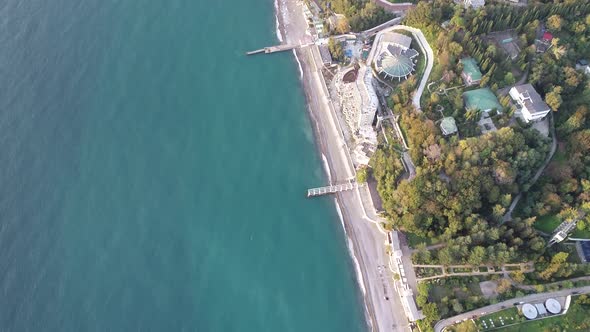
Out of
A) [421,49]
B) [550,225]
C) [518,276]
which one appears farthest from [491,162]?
[421,49]

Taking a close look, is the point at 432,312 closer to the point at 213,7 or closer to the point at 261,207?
Answer: the point at 261,207

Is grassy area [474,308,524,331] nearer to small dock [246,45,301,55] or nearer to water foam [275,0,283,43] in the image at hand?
small dock [246,45,301,55]

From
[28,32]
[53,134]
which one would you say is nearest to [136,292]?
[53,134]

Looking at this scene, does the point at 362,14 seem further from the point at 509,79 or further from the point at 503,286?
the point at 503,286

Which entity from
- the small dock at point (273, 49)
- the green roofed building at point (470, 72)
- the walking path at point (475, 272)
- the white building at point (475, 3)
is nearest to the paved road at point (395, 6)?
the white building at point (475, 3)

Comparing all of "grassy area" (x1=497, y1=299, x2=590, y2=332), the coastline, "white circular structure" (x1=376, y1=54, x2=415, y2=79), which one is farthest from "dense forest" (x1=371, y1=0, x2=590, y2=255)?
"grassy area" (x1=497, y1=299, x2=590, y2=332)

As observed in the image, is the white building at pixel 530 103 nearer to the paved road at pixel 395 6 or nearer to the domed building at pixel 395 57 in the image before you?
the domed building at pixel 395 57
